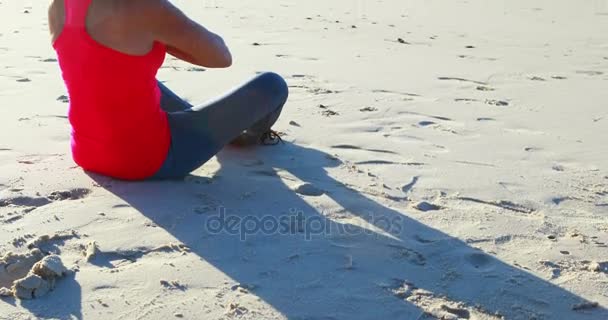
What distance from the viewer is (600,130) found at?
3.96 meters

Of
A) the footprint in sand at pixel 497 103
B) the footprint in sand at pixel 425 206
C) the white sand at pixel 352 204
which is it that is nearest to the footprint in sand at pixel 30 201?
the white sand at pixel 352 204

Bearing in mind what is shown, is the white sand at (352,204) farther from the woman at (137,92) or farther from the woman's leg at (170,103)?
the woman's leg at (170,103)

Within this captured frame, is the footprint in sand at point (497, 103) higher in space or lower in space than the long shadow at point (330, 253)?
lower

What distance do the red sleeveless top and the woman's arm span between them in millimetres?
81

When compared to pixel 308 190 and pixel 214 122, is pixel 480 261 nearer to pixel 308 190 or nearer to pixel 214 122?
pixel 308 190

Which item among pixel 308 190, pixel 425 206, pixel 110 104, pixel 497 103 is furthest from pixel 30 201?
pixel 497 103

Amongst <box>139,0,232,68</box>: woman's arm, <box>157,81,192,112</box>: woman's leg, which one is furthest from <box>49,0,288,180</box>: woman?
<box>157,81,192,112</box>: woman's leg

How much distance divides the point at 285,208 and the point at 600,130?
1990 mm

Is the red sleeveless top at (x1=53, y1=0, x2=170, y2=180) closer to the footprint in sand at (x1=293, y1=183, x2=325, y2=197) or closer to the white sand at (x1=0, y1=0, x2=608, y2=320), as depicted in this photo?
the white sand at (x1=0, y1=0, x2=608, y2=320)

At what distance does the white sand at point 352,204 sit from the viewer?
2193mm

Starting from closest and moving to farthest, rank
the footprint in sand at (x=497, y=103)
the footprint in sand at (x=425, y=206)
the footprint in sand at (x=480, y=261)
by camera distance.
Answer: the footprint in sand at (x=480, y=261)
the footprint in sand at (x=425, y=206)
the footprint in sand at (x=497, y=103)

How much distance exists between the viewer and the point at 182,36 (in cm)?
275

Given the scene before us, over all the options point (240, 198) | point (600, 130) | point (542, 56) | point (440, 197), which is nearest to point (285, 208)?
point (240, 198)

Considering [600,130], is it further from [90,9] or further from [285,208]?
[90,9]
